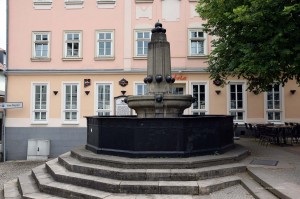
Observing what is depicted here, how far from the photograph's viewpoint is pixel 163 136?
7.74 m

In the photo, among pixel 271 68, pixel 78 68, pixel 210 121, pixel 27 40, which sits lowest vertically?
pixel 210 121

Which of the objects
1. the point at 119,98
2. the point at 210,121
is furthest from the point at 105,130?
the point at 119,98

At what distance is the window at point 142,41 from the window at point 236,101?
5528 mm

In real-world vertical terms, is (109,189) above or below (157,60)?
below

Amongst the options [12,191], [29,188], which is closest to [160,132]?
[29,188]

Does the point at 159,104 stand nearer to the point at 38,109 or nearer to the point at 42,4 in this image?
the point at 38,109

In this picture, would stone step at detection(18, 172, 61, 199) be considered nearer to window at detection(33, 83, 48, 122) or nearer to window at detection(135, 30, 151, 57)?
window at detection(33, 83, 48, 122)

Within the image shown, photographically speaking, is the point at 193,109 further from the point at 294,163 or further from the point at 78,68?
the point at 294,163

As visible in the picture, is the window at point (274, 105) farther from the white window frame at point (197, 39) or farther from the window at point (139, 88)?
the window at point (139, 88)

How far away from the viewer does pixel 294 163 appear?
8.37 m

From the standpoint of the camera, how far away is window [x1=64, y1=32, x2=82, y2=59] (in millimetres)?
18688

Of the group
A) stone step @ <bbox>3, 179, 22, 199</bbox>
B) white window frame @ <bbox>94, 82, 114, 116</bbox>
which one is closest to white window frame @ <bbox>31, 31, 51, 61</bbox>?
white window frame @ <bbox>94, 82, 114, 116</bbox>

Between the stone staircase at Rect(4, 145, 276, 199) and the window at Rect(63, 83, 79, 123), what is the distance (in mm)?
10222

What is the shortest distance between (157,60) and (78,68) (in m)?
9.67
